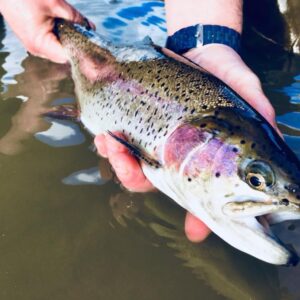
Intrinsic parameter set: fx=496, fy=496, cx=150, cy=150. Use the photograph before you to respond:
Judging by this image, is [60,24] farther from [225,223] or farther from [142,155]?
[225,223]

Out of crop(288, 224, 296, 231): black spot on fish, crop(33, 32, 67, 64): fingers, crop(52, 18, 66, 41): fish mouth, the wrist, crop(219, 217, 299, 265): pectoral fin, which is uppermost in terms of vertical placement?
the wrist

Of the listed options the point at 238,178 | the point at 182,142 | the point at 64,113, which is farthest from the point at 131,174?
the point at 64,113

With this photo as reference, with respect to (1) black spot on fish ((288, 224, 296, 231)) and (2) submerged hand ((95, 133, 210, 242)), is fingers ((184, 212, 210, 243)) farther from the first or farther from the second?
(1) black spot on fish ((288, 224, 296, 231))

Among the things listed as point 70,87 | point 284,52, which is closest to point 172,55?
point 70,87

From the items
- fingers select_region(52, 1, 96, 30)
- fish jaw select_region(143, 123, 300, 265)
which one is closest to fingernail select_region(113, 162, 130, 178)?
fish jaw select_region(143, 123, 300, 265)

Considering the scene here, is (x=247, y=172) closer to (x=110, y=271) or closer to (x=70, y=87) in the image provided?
(x=110, y=271)

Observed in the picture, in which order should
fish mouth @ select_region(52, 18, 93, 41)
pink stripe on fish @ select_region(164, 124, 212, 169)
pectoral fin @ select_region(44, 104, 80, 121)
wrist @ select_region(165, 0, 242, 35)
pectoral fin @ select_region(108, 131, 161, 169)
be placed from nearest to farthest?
pink stripe on fish @ select_region(164, 124, 212, 169)
pectoral fin @ select_region(108, 131, 161, 169)
pectoral fin @ select_region(44, 104, 80, 121)
wrist @ select_region(165, 0, 242, 35)
fish mouth @ select_region(52, 18, 93, 41)
